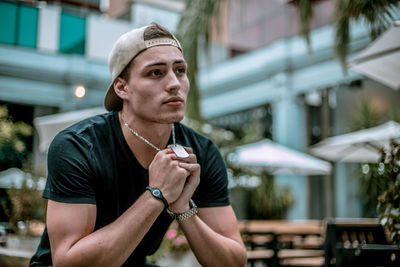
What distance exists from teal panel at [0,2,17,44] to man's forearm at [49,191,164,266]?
287cm

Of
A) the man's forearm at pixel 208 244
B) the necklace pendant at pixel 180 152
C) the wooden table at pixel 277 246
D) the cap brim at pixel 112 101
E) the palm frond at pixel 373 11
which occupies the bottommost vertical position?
the wooden table at pixel 277 246

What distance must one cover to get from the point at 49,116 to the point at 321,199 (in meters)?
9.84

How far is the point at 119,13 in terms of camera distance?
4738mm

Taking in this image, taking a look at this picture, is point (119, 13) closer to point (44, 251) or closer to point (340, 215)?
point (44, 251)

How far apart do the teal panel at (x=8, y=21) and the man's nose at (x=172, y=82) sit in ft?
8.69

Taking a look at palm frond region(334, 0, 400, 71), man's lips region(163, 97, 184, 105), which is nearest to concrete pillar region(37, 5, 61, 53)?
man's lips region(163, 97, 184, 105)

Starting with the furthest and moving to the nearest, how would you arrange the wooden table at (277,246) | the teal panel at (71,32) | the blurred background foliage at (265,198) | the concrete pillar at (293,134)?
the concrete pillar at (293,134) → the blurred background foliage at (265,198) → the wooden table at (277,246) → the teal panel at (71,32)

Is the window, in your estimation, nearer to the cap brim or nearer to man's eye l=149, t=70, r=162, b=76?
the cap brim

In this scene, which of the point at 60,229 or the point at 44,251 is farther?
the point at 44,251

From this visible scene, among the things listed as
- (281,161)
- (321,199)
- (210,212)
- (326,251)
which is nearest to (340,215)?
(321,199)

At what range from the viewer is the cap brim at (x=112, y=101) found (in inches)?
72.9

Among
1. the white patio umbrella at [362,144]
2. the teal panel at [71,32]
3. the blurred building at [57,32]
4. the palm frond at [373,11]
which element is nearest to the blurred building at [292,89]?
the white patio umbrella at [362,144]

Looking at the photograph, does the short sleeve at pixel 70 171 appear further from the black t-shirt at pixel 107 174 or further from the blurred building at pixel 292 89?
the blurred building at pixel 292 89

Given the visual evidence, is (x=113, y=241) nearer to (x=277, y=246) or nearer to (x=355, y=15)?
(x=355, y=15)
